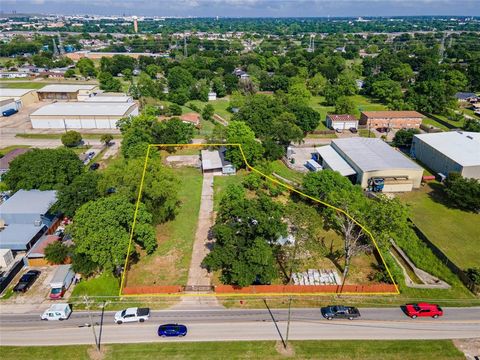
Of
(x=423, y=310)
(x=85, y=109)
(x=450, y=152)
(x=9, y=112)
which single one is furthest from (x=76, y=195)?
(x=9, y=112)

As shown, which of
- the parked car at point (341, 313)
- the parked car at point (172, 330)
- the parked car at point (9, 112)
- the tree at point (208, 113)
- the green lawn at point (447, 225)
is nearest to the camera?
the parked car at point (172, 330)

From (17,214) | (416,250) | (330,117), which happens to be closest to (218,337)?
(416,250)

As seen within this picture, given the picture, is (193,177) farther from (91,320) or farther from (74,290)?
(91,320)

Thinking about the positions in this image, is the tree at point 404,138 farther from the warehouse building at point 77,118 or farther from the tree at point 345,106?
the warehouse building at point 77,118

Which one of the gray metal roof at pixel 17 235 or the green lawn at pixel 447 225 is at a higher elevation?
the gray metal roof at pixel 17 235

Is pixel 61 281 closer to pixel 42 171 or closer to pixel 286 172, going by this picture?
pixel 42 171

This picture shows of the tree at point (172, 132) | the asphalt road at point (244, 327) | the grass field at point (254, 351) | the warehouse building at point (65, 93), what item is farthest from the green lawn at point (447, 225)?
the warehouse building at point (65, 93)
